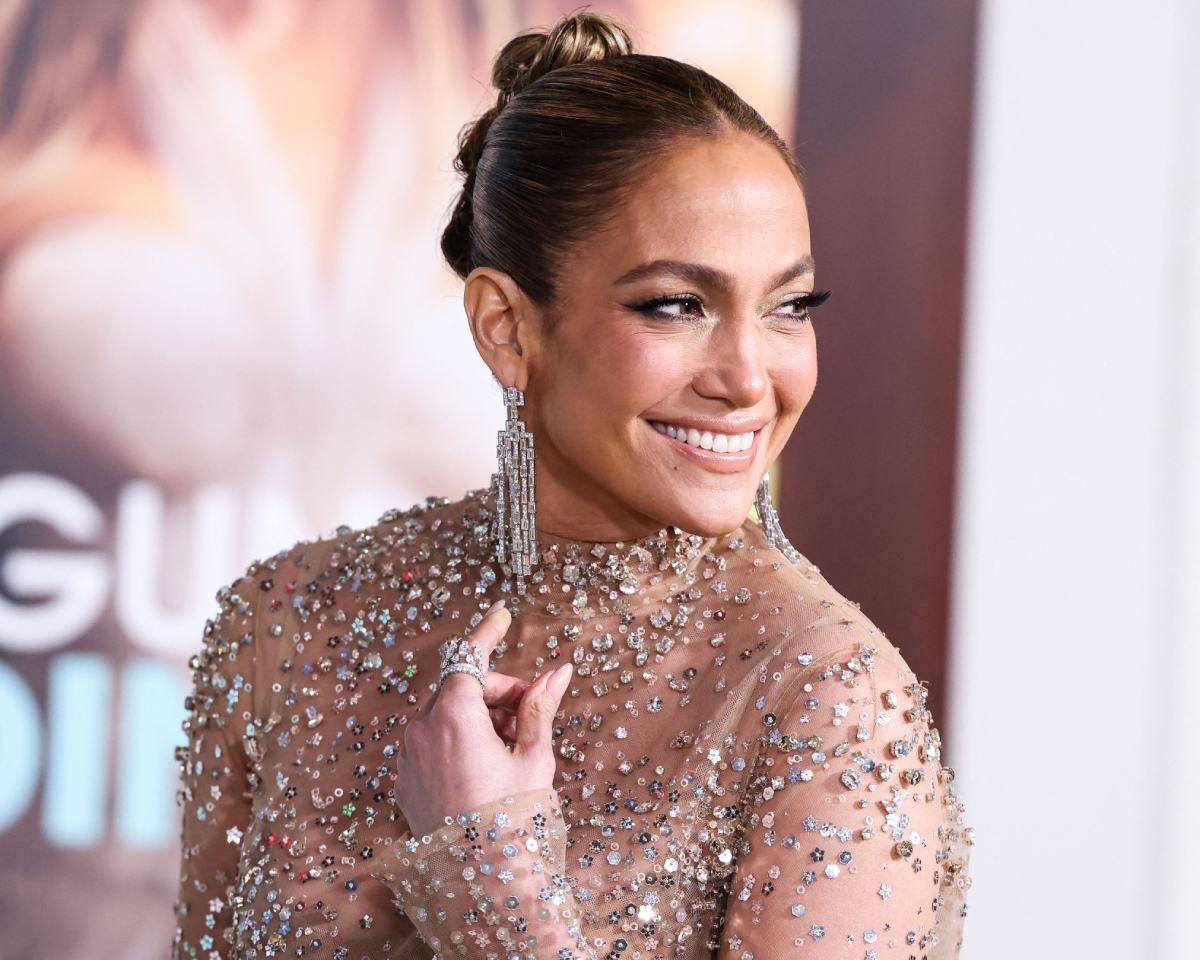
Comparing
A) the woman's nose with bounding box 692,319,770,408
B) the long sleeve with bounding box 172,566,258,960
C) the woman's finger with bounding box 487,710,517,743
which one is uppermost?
the woman's nose with bounding box 692,319,770,408

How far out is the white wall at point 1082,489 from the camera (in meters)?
2.31

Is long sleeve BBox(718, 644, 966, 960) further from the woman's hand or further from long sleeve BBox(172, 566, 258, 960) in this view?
long sleeve BBox(172, 566, 258, 960)

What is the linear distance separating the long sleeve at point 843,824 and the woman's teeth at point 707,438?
0.19 m

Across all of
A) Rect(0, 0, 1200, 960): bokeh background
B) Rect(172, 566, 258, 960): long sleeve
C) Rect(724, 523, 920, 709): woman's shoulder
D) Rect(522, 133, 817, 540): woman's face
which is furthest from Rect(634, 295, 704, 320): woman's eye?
Rect(0, 0, 1200, 960): bokeh background

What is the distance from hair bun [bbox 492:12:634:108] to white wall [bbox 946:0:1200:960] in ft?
3.98

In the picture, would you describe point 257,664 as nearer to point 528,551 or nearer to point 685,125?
point 528,551

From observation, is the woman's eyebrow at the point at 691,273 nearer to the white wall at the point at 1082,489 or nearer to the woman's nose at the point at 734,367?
the woman's nose at the point at 734,367

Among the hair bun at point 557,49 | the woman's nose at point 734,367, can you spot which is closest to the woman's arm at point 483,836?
the woman's nose at point 734,367

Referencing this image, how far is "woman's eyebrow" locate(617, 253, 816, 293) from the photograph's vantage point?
1178 millimetres

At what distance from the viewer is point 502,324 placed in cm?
131

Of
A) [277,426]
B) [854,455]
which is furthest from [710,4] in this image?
[277,426]

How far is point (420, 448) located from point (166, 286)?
0.52 metres

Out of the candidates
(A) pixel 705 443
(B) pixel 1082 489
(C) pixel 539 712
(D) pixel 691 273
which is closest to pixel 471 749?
(C) pixel 539 712

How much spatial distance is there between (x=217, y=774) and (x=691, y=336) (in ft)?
2.20
